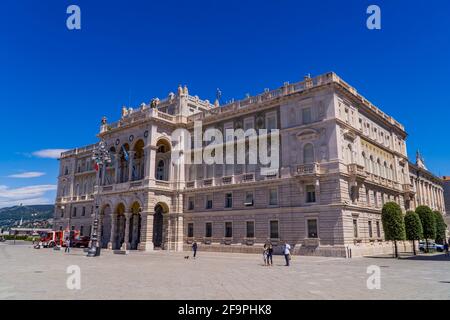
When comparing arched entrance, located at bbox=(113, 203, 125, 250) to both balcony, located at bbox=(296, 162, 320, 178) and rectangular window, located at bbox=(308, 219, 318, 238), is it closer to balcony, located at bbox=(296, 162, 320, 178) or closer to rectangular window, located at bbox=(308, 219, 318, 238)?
balcony, located at bbox=(296, 162, 320, 178)

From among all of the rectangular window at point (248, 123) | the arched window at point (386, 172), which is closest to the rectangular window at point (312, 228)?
the rectangular window at point (248, 123)

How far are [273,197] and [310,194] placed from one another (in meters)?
4.53

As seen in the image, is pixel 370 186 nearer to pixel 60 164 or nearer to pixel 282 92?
pixel 282 92

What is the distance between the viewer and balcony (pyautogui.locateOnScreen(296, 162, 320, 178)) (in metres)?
34.4

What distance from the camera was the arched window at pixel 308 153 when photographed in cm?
3650

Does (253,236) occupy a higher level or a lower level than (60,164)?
lower

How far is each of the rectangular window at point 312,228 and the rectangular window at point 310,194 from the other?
79.5 inches

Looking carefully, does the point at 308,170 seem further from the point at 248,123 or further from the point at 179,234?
the point at 179,234

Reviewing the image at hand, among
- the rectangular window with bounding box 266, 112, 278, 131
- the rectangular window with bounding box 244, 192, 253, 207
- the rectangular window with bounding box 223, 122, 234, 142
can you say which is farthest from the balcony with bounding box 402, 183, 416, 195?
the rectangular window with bounding box 223, 122, 234, 142

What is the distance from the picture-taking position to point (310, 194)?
35500 millimetres
